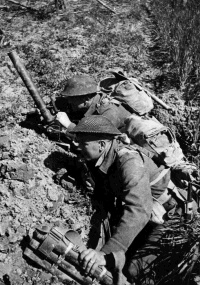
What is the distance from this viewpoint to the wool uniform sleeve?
3.02 metres

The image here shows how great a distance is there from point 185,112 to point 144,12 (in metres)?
4.78

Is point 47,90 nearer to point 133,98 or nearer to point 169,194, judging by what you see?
point 133,98

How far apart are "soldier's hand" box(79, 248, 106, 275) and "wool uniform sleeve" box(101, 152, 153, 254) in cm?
11

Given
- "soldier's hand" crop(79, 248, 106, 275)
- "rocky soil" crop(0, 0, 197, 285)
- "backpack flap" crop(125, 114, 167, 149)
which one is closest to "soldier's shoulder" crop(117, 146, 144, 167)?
"backpack flap" crop(125, 114, 167, 149)

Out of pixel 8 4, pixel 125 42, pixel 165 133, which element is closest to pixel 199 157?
pixel 165 133

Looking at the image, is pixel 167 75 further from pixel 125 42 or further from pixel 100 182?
pixel 100 182

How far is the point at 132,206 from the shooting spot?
9.93ft

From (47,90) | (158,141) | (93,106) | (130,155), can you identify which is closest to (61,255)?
(130,155)

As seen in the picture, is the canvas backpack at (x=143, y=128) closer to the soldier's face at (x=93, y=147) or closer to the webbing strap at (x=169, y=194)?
the webbing strap at (x=169, y=194)

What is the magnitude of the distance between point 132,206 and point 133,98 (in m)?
2.32

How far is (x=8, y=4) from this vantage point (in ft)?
30.2

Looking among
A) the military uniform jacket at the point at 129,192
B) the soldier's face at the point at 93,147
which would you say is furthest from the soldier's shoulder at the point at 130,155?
the soldier's face at the point at 93,147

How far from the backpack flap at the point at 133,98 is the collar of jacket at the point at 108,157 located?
1.76m

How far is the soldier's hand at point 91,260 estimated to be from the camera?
2.89 metres
